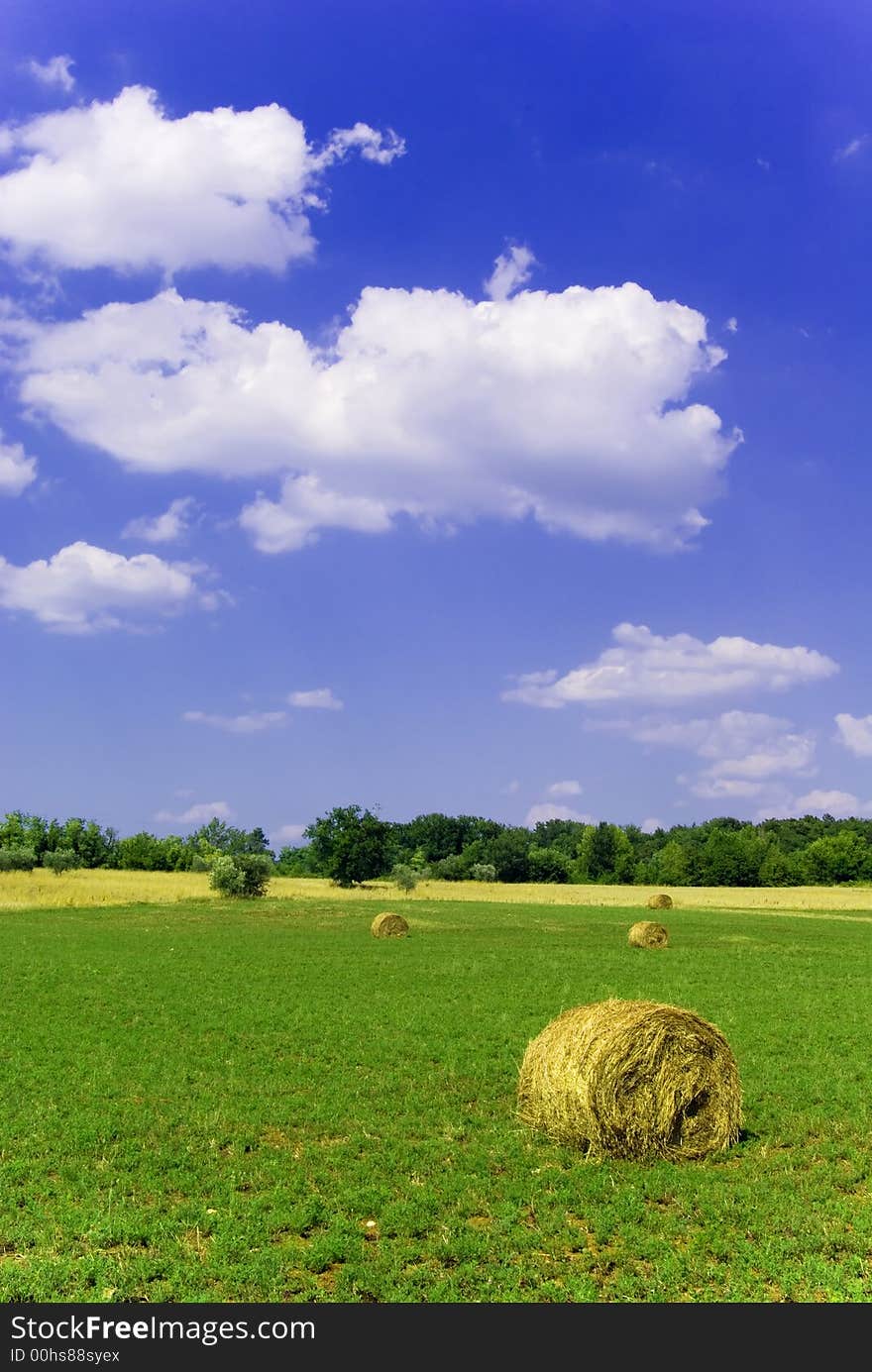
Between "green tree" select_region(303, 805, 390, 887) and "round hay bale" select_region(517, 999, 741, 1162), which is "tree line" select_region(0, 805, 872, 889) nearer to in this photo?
"green tree" select_region(303, 805, 390, 887)

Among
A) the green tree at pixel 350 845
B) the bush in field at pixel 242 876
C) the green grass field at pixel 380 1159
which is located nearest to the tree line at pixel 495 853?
the green tree at pixel 350 845

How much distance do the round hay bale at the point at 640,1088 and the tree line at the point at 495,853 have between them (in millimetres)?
69650

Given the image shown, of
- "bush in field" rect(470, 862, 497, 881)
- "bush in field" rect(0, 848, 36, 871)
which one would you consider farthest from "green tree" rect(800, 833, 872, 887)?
"bush in field" rect(0, 848, 36, 871)

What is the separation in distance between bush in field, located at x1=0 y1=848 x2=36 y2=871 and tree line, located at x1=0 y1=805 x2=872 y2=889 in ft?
0.40

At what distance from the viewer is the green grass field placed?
26.3ft

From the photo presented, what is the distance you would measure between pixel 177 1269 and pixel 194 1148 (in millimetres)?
3487

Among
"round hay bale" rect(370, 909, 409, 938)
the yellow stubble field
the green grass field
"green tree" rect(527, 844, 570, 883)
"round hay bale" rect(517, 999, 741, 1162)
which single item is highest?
"round hay bale" rect(517, 999, 741, 1162)

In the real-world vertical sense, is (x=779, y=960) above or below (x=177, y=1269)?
below

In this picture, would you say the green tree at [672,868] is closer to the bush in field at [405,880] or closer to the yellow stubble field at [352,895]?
the yellow stubble field at [352,895]

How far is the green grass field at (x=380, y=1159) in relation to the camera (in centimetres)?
803

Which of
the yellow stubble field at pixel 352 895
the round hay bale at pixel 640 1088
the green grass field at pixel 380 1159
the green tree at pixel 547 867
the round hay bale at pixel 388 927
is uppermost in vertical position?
the round hay bale at pixel 640 1088

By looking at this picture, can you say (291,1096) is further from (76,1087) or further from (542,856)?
(542,856)

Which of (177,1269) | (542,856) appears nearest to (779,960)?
(177,1269)

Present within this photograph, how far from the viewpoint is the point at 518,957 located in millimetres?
32688
